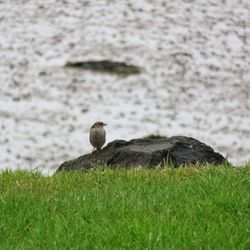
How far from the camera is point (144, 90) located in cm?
1783

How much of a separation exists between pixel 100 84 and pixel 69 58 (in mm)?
1780

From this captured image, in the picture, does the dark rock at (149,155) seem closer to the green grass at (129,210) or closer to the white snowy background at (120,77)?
the green grass at (129,210)

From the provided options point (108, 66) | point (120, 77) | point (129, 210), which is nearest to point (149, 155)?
point (129, 210)

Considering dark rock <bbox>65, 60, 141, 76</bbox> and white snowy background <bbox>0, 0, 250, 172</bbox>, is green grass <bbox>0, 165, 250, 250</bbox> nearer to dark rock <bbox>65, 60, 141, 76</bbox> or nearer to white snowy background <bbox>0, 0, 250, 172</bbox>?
white snowy background <bbox>0, 0, 250, 172</bbox>

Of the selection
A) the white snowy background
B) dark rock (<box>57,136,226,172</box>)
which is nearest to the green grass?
dark rock (<box>57,136,226,172</box>)

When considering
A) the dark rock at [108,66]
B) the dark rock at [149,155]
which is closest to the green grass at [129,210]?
the dark rock at [149,155]

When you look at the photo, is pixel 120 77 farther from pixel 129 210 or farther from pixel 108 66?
pixel 129 210

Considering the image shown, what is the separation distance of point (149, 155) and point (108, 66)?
813 centimetres

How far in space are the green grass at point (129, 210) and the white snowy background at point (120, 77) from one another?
5167mm

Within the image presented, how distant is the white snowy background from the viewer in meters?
15.8

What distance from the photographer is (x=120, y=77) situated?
1836 centimetres

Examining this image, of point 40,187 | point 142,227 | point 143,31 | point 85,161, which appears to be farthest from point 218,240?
point 143,31

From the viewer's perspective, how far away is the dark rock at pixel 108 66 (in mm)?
18703

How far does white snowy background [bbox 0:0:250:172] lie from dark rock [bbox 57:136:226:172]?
258 cm
